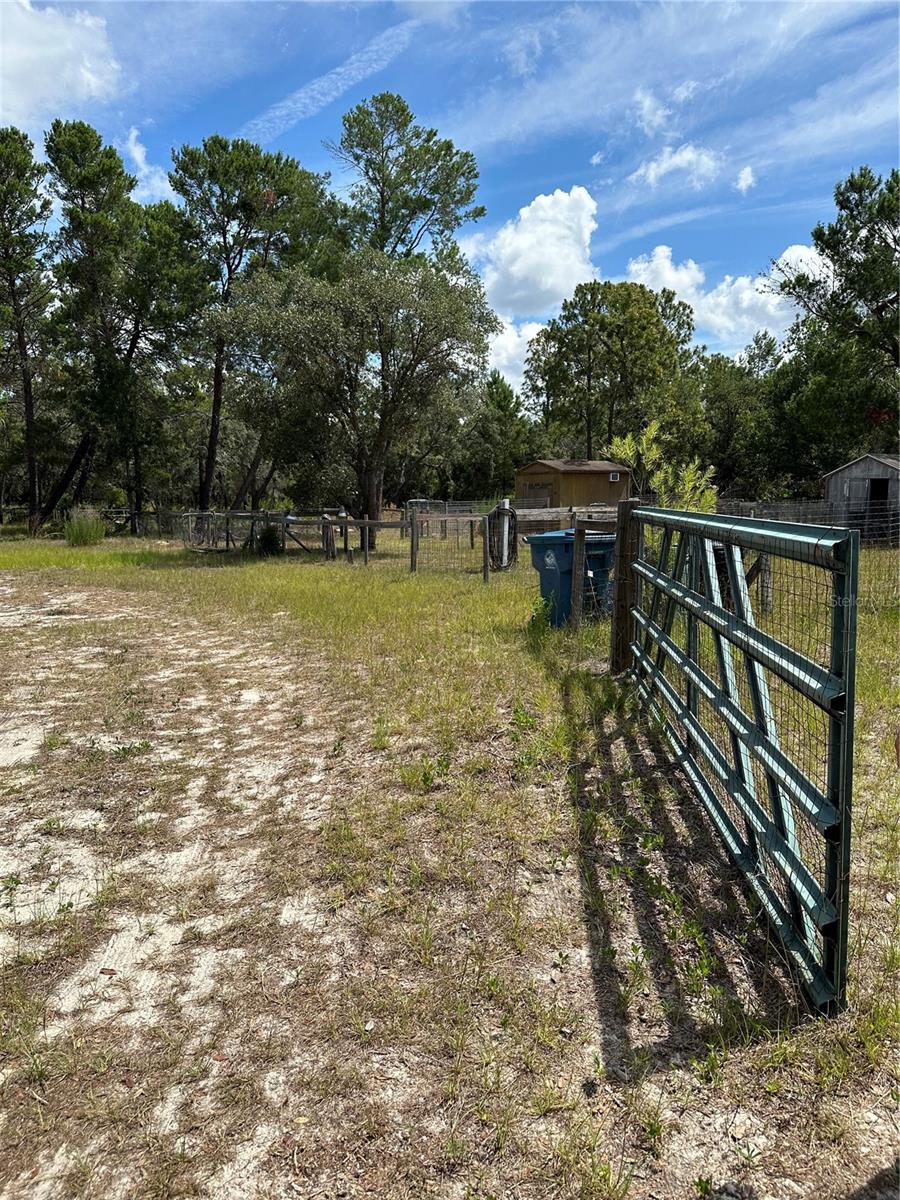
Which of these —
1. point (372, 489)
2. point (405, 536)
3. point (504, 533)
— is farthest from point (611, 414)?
point (504, 533)

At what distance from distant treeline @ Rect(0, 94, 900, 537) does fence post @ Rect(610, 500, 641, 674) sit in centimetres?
1044

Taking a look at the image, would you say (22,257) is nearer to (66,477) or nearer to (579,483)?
(66,477)

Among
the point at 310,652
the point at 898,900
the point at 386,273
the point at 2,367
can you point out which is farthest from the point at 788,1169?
the point at 2,367

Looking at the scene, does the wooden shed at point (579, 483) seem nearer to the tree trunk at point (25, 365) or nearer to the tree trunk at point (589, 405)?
the tree trunk at point (589, 405)

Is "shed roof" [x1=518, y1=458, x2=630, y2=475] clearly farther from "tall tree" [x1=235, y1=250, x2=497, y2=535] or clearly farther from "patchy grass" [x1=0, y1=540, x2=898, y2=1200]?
"patchy grass" [x1=0, y1=540, x2=898, y2=1200]

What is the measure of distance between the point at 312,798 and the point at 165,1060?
1.74 metres

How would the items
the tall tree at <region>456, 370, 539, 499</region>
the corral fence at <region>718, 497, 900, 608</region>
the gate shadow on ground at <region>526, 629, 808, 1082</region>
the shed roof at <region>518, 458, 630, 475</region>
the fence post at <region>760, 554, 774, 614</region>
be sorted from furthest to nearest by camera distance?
the tall tree at <region>456, 370, 539, 499</region>, the shed roof at <region>518, 458, 630, 475</region>, the corral fence at <region>718, 497, 900, 608</region>, the fence post at <region>760, 554, 774, 614</region>, the gate shadow on ground at <region>526, 629, 808, 1082</region>

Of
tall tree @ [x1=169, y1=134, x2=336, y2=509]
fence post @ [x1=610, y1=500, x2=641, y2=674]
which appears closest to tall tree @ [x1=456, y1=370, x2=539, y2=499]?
tall tree @ [x1=169, y1=134, x2=336, y2=509]

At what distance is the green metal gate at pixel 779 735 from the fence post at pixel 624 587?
1.17m

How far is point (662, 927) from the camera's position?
256 cm

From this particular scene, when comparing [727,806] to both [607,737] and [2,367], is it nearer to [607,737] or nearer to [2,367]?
[607,737]

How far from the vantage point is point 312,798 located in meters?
3.76

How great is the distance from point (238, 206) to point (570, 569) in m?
26.3

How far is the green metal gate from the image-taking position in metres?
1.83
